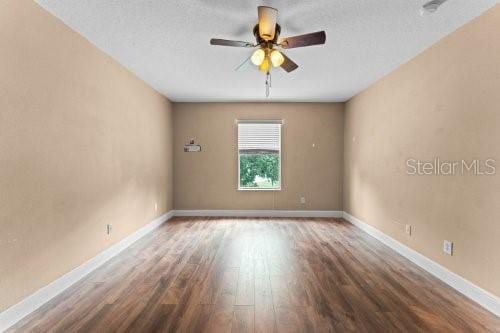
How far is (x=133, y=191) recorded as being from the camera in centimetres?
441

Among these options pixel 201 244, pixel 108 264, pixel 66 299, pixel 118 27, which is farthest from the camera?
pixel 201 244

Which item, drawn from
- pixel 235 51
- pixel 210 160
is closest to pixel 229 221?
pixel 210 160

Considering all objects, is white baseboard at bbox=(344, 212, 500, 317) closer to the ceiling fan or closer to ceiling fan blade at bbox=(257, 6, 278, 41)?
the ceiling fan

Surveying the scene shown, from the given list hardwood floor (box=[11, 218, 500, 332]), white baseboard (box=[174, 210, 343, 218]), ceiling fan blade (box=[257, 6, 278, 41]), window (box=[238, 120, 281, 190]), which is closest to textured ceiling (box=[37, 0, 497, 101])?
ceiling fan blade (box=[257, 6, 278, 41])

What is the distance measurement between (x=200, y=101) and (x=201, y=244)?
136 inches

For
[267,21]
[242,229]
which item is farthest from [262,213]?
[267,21]

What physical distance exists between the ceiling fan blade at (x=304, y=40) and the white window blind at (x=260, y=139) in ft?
12.5

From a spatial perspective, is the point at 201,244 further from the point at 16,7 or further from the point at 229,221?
the point at 16,7

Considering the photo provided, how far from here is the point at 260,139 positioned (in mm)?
6496

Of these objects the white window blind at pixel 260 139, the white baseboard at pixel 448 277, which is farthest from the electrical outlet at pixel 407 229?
the white window blind at pixel 260 139

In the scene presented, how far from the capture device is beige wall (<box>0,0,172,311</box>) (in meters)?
2.17

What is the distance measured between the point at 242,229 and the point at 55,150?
3324mm

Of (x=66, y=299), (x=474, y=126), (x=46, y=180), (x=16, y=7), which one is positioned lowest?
(x=66, y=299)

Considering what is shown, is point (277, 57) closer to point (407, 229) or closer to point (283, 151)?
point (407, 229)
